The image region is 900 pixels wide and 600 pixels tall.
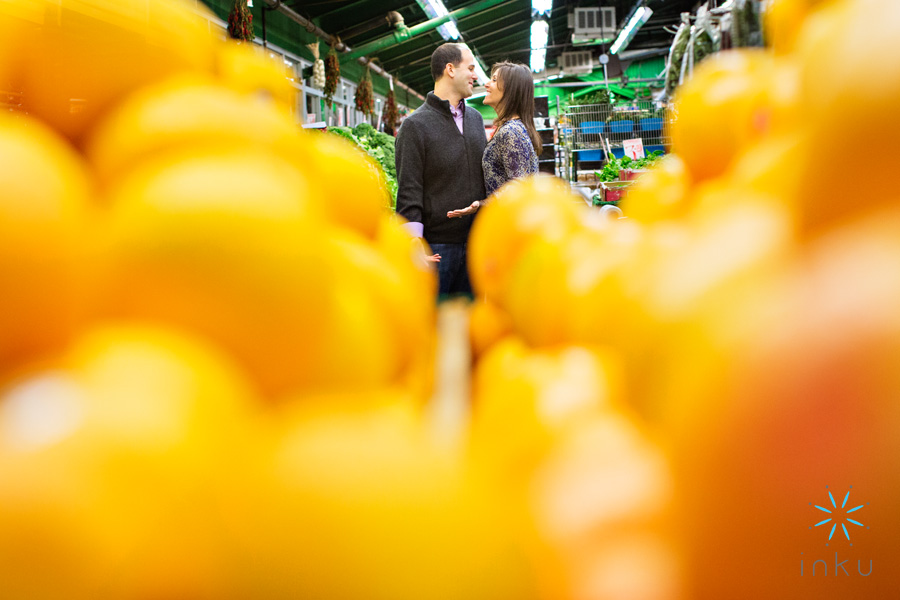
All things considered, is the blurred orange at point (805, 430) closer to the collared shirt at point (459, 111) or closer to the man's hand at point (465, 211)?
the man's hand at point (465, 211)

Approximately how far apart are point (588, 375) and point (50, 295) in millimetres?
324

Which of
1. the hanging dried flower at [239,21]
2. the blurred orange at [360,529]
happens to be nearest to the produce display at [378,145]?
the hanging dried flower at [239,21]

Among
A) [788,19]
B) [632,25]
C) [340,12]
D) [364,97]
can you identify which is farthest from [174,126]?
[632,25]

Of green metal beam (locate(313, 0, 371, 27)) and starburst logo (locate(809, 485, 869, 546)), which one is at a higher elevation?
green metal beam (locate(313, 0, 371, 27))

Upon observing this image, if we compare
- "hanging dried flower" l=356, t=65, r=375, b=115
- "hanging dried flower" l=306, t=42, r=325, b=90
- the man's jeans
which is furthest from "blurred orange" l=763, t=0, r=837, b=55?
"hanging dried flower" l=356, t=65, r=375, b=115

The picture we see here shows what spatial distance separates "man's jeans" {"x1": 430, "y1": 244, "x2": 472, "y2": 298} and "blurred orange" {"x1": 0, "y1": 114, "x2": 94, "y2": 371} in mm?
2306

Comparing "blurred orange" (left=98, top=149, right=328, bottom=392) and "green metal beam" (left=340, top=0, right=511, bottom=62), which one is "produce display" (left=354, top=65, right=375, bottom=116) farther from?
"blurred orange" (left=98, top=149, right=328, bottom=392)

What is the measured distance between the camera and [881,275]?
9.3 inches

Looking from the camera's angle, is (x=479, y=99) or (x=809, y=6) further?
(x=479, y=99)

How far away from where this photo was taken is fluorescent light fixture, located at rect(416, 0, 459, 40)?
30.2 ft

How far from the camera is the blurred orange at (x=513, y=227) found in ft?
2.68

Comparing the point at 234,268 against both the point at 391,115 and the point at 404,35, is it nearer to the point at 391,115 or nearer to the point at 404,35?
the point at 404,35

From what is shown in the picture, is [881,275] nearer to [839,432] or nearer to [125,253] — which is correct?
[839,432]

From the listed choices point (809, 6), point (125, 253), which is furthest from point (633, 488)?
point (809, 6)
